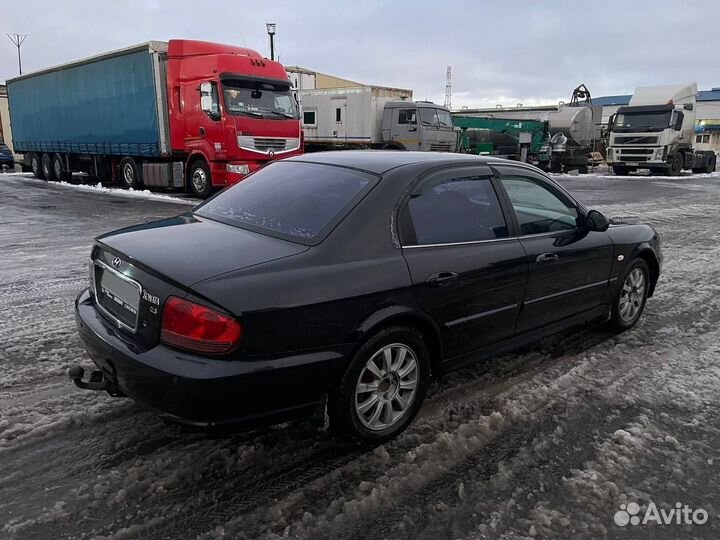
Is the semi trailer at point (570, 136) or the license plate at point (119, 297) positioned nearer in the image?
the license plate at point (119, 297)

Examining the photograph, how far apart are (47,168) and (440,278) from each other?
21918 millimetres

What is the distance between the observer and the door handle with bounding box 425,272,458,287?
9.82 ft

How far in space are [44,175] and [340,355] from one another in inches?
891

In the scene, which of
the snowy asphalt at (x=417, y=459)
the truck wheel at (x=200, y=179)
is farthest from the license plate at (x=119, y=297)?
the truck wheel at (x=200, y=179)

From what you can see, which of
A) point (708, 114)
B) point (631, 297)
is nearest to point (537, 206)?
point (631, 297)

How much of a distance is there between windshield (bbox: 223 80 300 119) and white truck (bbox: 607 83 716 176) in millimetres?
18317

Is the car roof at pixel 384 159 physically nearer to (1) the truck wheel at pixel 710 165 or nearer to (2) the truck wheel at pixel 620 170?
(2) the truck wheel at pixel 620 170

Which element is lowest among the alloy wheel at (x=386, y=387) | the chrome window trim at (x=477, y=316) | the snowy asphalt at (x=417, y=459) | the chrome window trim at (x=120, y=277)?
the snowy asphalt at (x=417, y=459)

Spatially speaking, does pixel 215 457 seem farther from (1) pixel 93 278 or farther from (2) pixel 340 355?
(1) pixel 93 278

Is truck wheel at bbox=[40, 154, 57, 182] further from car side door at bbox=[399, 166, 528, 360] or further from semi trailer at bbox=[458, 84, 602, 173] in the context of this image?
semi trailer at bbox=[458, 84, 602, 173]

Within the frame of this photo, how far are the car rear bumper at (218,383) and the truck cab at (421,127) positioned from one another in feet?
62.3

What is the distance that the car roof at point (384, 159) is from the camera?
129 inches

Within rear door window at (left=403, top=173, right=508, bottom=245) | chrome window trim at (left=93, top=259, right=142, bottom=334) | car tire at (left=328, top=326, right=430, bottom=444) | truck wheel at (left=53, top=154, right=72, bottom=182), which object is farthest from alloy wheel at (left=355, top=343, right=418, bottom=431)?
truck wheel at (left=53, top=154, right=72, bottom=182)

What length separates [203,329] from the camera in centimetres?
239
